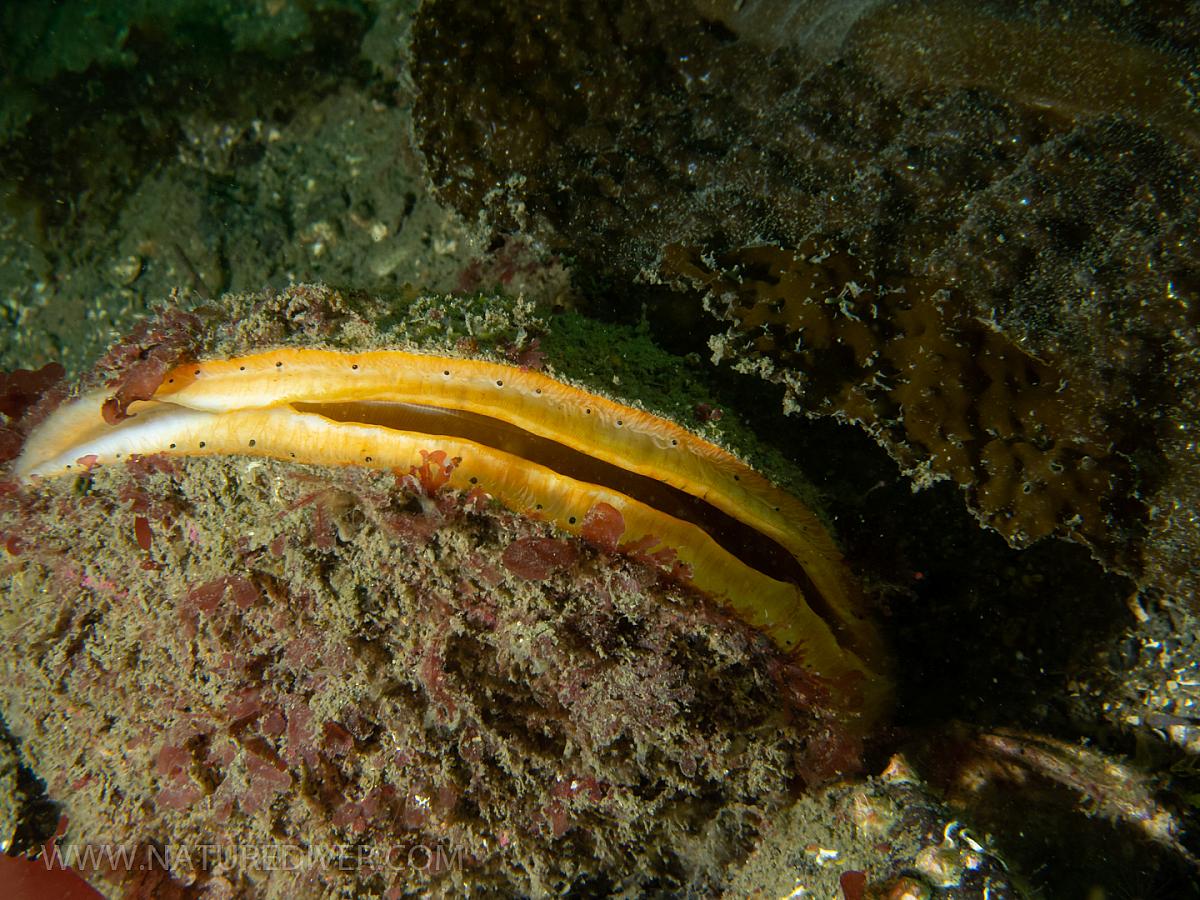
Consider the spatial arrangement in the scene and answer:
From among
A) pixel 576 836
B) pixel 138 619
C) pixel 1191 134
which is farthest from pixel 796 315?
pixel 138 619

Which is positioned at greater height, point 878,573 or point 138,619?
point 878,573

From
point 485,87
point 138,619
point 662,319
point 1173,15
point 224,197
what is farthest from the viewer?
point 224,197

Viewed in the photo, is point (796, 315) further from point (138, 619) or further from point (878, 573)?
point (138, 619)

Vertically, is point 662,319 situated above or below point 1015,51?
below

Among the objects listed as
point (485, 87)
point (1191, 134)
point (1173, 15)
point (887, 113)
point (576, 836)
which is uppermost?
point (1173, 15)

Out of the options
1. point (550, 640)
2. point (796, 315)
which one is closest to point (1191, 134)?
point (796, 315)

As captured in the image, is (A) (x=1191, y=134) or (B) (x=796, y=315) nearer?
(A) (x=1191, y=134)

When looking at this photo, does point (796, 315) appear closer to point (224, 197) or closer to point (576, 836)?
point (576, 836)

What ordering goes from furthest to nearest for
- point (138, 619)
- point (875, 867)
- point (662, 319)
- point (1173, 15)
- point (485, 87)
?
point (662, 319) < point (485, 87) < point (138, 619) < point (875, 867) < point (1173, 15)

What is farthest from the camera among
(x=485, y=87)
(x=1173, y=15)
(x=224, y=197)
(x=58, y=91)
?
(x=58, y=91)
